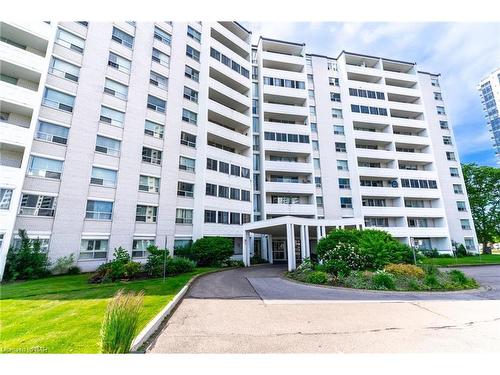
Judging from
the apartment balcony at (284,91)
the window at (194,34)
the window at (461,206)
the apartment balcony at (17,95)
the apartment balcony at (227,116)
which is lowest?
the window at (461,206)

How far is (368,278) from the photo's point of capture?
43.7ft

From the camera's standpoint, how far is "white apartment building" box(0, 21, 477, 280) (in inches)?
782

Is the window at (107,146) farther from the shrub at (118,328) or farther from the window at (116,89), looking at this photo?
the shrub at (118,328)

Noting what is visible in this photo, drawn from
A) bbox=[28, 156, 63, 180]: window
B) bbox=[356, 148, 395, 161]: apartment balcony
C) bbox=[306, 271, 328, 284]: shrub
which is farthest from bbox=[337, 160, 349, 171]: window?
bbox=[28, 156, 63, 180]: window

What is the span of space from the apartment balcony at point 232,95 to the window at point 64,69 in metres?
14.4

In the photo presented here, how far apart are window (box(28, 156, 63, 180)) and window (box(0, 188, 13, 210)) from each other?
2.04 m

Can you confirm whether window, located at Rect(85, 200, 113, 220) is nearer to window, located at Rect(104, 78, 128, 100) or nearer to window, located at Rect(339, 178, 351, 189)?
window, located at Rect(104, 78, 128, 100)

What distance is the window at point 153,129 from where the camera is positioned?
25667mm

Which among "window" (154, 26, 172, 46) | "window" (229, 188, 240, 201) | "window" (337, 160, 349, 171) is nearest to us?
"window" (154, 26, 172, 46)

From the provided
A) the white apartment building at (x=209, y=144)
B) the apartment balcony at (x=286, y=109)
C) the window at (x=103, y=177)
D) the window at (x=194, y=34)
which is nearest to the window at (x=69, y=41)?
the white apartment building at (x=209, y=144)

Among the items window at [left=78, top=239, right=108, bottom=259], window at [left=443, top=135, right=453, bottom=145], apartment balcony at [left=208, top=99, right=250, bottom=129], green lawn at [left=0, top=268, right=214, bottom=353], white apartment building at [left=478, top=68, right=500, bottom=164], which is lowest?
green lawn at [left=0, top=268, right=214, bottom=353]

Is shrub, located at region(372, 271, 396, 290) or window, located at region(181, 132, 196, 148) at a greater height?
window, located at region(181, 132, 196, 148)

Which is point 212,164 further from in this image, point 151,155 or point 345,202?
point 345,202
